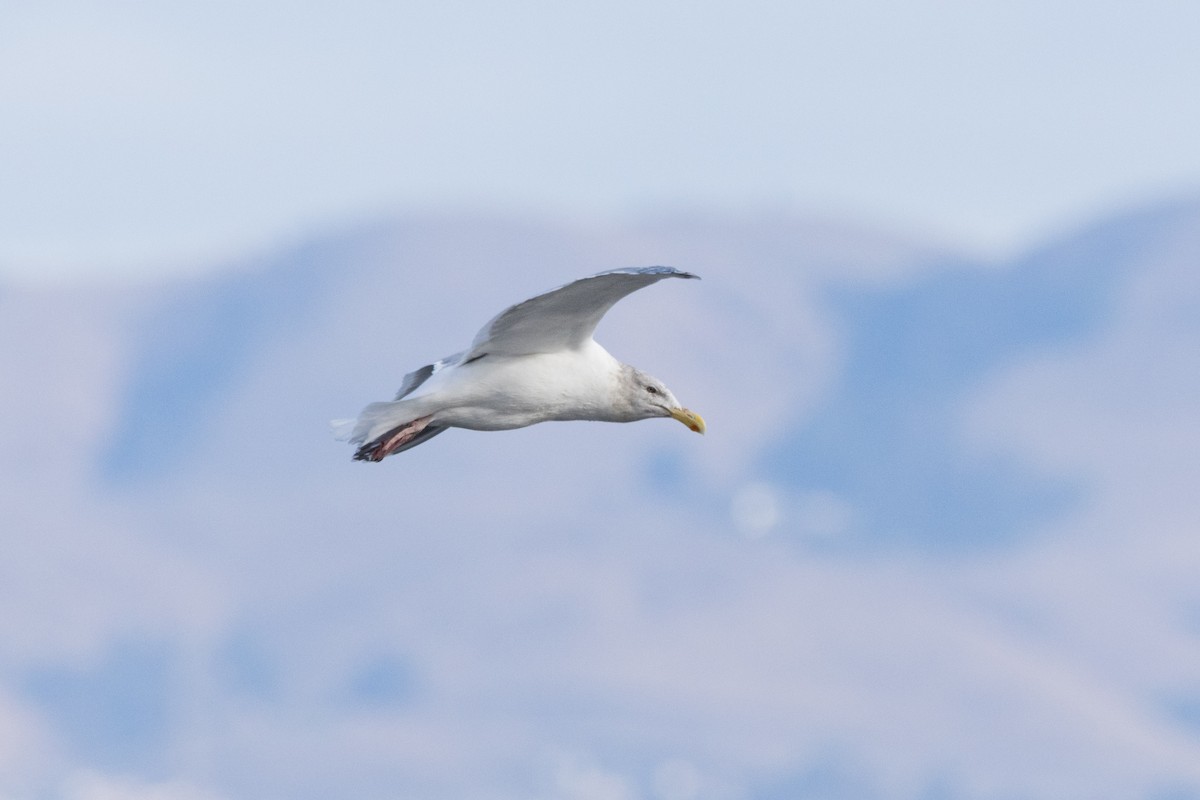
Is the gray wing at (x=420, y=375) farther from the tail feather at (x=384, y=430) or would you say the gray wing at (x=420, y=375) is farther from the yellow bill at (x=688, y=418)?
the yellow bill at (x=688, y=418)

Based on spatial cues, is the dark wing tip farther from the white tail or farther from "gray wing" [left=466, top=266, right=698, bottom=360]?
the white tail

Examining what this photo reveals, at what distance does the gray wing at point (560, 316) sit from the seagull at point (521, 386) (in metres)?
0.01

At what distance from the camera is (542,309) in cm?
1495

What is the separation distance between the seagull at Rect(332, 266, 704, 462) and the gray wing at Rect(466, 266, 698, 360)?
1 centimetres

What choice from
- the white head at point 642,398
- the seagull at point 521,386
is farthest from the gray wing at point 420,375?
the white head at point 642,398

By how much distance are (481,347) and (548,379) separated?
0.65 metres

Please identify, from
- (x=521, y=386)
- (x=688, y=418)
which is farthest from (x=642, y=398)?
(x=521, y=386)

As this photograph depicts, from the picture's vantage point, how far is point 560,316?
600 inches

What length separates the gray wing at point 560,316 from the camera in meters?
14.2

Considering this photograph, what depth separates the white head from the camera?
635 inches

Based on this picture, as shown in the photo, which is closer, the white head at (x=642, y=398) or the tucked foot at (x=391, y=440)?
the tucked foot at (x=391, y=440)

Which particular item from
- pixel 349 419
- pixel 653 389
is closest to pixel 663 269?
pixel 653 389

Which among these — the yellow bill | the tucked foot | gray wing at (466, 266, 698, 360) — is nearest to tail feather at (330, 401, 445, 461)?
the tucked foot

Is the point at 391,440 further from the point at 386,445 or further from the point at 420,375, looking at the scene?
the point at 420,375
